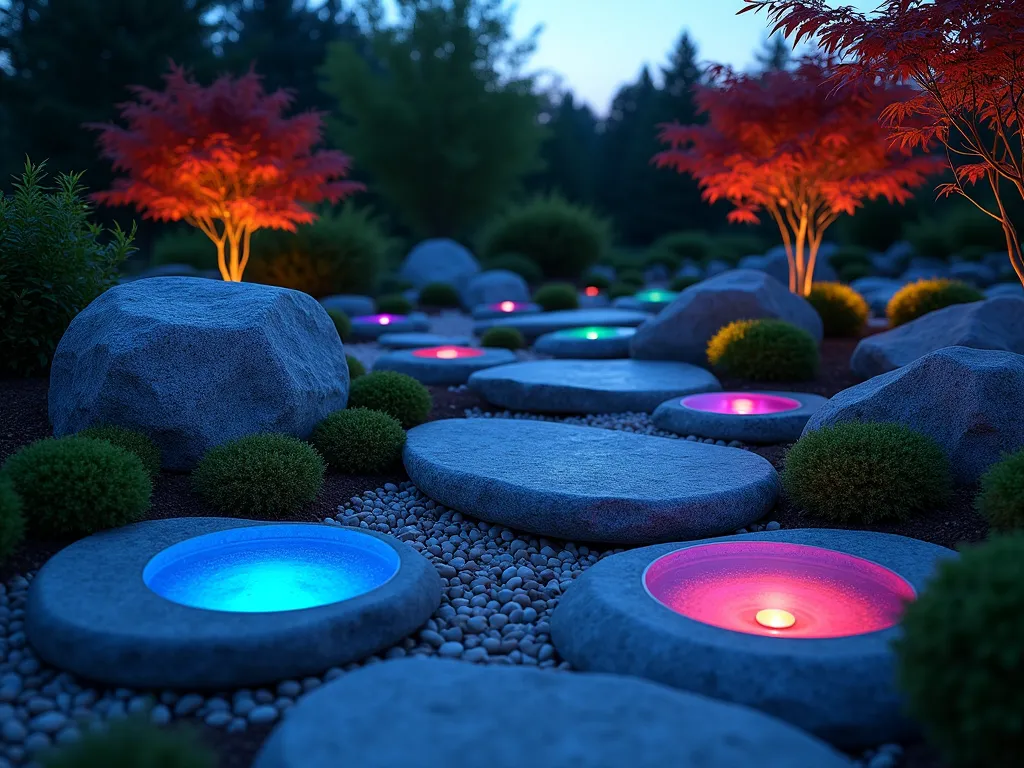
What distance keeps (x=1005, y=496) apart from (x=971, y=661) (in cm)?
199

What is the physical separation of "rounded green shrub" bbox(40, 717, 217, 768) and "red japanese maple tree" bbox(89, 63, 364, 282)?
8858 mm

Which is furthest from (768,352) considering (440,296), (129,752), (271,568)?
(440,296)

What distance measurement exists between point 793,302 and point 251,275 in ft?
34.7

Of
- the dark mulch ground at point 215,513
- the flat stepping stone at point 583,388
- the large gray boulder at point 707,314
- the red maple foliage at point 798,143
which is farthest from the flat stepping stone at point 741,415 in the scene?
the red maple foliage at point 798,143

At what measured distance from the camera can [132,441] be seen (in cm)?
508

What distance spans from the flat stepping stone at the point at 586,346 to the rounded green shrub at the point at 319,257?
681 cm

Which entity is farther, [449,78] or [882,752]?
[449,78]

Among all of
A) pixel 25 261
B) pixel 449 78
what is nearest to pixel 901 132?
pixel 25 261

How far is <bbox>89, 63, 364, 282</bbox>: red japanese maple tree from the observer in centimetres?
1035

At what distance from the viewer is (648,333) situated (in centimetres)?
983

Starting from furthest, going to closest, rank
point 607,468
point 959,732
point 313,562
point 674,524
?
1. point 607,468
2. point 674,524
3. point 313,562
4. point 959,732

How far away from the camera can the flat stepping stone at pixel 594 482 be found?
4.69 m

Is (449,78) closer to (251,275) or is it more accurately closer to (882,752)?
(251,275)

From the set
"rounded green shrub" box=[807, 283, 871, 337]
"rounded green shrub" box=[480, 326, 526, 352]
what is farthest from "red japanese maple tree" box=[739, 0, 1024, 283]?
"rounded green shrub" box=[480, 326, 526, 352]
